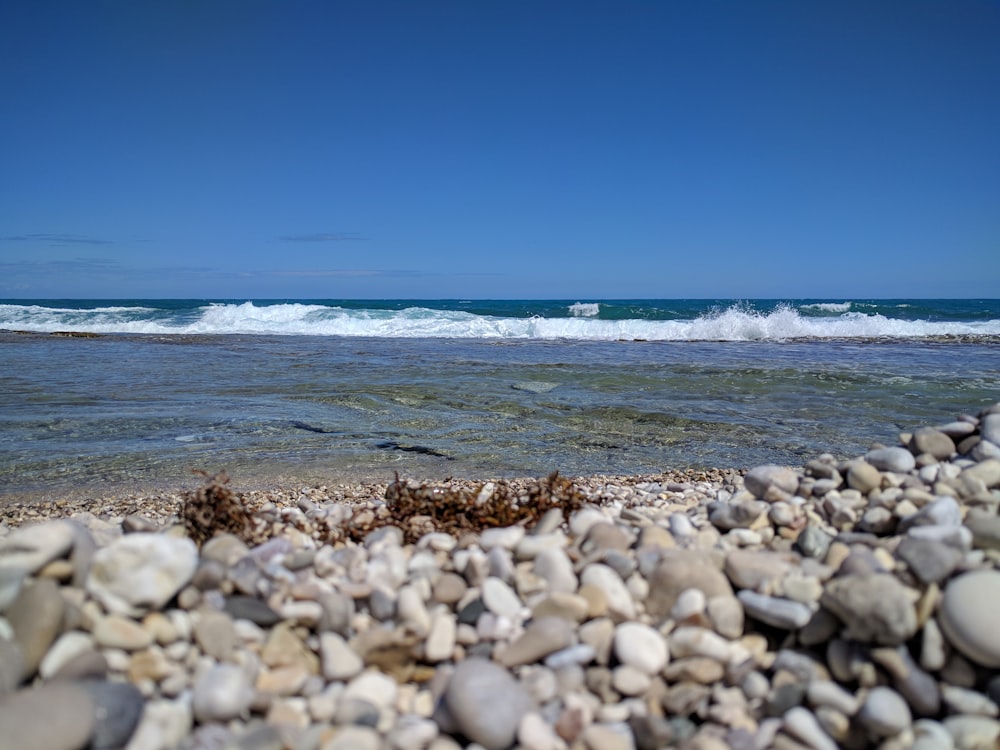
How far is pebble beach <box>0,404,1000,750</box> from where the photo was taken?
1.82 metres

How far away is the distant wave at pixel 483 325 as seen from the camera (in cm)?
2389

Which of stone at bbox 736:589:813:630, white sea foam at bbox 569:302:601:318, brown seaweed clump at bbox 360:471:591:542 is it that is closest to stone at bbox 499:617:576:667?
stone at bbox 736:589:813:630

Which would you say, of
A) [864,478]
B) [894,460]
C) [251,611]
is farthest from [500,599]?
[894,460]

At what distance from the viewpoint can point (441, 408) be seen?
829cm

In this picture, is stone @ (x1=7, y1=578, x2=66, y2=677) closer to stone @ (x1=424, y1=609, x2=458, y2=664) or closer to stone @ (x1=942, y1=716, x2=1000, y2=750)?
stone @ (x1=424, y1=609, x2=458, y2=664)

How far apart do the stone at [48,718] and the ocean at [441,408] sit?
288 cm

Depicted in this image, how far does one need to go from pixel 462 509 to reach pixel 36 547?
5.10 feet

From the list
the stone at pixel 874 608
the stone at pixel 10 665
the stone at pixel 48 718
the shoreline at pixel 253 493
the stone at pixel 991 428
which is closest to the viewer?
the stone at pixel 48 718

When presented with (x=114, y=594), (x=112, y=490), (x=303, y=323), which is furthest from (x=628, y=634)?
(x=303, y=323)

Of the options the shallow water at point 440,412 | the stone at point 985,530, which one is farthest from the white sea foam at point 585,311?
the stone at point 985,530

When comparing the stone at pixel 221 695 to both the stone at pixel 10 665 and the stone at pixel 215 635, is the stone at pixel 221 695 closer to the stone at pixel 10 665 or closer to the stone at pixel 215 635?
the stone at pixel 215 635

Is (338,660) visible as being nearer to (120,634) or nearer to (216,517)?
(120,634)

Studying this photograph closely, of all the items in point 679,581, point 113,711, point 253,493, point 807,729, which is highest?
point 679,581

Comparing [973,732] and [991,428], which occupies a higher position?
[991,428]
